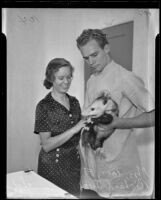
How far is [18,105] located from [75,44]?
0.47m

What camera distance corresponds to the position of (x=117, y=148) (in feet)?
4.53

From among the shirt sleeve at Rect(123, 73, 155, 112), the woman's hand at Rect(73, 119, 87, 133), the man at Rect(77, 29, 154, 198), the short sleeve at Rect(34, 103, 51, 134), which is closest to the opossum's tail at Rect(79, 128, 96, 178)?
the man at Rect(77, 29, 154, 198)

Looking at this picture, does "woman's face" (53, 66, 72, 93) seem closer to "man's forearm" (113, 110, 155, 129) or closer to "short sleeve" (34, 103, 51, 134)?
"short sleeve" (34, 103, 51, 134)

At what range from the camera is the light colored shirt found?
1375 mm

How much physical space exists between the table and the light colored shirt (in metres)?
0.16

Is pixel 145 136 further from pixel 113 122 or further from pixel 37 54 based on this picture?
pixel 37 54

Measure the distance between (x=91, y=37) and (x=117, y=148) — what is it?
641 mm

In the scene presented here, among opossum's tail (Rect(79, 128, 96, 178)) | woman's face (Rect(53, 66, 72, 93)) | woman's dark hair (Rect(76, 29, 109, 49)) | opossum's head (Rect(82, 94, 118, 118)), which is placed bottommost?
opossum's tail (Rect(79, 128, 96, 178))

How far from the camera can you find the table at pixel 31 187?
1337mm

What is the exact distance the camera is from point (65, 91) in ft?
4.52

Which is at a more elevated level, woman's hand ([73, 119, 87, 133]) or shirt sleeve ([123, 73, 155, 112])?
shirt sleeve ([123, 73, 155, 112])
